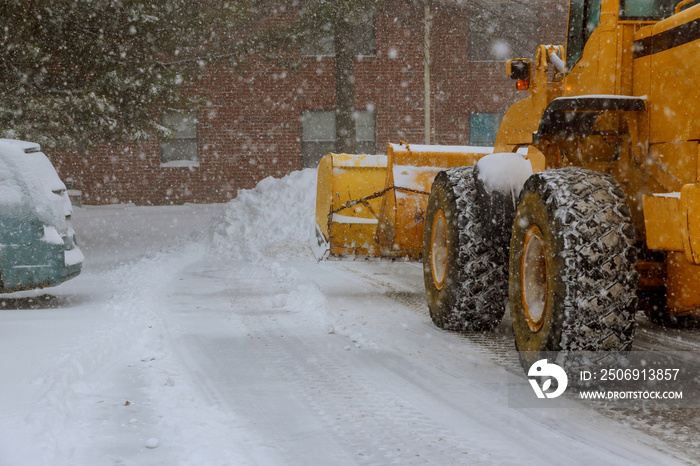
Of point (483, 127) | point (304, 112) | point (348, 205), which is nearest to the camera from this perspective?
point (348, 205)

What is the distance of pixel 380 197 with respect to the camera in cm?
977

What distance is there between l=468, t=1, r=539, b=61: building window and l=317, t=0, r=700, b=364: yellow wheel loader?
43.4 feet

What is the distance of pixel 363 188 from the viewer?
32.7ft

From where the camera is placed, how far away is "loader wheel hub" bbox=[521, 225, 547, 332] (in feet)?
16.5

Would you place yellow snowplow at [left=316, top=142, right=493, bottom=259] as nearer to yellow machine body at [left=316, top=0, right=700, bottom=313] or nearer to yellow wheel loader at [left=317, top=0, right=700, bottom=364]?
yellow wheel loader at [left=317, top=0, right=700, bottom=364]

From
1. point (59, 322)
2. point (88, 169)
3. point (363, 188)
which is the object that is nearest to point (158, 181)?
point (88, 169)

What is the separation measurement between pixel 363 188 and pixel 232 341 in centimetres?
401

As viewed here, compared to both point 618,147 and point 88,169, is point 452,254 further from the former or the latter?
point 88,169

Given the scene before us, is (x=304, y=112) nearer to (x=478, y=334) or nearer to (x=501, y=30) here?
(x=501, y=30)

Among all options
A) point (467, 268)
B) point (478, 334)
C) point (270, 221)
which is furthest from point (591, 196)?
point (270, 221)

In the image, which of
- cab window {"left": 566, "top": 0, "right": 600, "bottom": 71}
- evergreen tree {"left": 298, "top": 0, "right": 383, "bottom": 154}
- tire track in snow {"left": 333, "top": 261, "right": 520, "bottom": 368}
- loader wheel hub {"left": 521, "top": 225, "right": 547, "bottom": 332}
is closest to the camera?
loader wheel hub {"left": 521, "top": 225, "right": 547, "bottom": 332}

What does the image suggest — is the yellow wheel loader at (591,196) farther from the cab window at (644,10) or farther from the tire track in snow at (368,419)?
the tire track in snow at (368,419)

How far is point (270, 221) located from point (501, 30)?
8554 millimetres

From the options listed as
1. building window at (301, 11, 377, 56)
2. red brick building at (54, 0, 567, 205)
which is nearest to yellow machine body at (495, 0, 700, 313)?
building window at (301, 11, 377, 56)
